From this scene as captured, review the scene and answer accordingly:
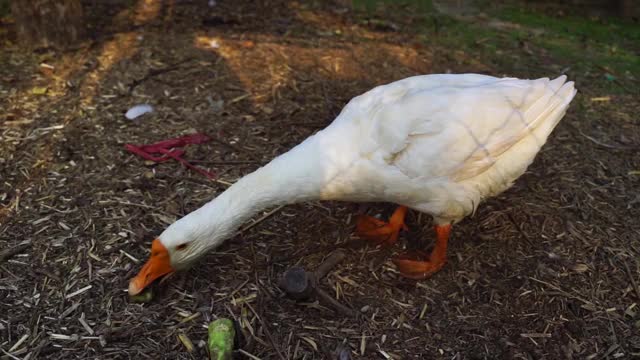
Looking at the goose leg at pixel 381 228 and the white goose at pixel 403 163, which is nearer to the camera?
the white goose at pixel 403 163

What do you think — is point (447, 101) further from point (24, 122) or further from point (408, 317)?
point (24, 122)

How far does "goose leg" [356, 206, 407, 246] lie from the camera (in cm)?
342

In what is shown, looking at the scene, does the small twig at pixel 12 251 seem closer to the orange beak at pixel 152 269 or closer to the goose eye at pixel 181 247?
the orange beak at pixel 152 269

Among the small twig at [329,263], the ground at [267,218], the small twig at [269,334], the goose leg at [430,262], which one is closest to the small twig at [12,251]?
the ground at [267,218]

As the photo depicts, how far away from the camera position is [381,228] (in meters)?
3.44

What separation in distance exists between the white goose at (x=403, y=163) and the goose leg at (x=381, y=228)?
0.83ft

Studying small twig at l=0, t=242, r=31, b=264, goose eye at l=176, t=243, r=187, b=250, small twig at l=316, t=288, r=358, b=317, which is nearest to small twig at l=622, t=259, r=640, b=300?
small twig at l=316, t=288, r=358, b=317

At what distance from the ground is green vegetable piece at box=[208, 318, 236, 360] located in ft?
0.32

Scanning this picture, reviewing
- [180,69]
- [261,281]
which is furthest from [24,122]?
[261,281]

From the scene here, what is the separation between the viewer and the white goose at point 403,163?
2916 millimetres

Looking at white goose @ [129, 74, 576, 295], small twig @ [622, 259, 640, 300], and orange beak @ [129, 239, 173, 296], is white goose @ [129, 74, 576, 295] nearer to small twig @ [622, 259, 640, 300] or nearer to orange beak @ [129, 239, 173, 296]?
orange beak @ [129, 239, 173, 296]

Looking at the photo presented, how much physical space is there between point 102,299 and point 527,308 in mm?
2282

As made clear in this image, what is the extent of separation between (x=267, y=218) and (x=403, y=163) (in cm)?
103

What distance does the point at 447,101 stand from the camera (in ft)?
9.98
